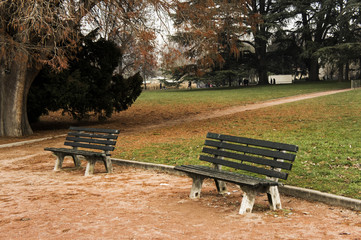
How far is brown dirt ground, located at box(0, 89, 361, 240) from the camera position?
462 centimetres

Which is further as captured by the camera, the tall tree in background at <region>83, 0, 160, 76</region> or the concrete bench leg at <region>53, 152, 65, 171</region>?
the tall tree in background at <region>83, 0, 160, 76</region>

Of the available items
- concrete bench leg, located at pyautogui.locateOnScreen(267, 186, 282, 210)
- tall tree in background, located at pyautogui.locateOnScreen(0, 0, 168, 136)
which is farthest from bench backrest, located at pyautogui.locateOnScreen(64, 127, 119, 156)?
concrete bench leg, located at pyautogui.locateOnScreen(267, 186, 282, 210)

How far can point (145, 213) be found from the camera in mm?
5477

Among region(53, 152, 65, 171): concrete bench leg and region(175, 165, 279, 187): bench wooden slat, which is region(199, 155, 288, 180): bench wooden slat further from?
region(53, 152, 65, 171): concrete bench leg

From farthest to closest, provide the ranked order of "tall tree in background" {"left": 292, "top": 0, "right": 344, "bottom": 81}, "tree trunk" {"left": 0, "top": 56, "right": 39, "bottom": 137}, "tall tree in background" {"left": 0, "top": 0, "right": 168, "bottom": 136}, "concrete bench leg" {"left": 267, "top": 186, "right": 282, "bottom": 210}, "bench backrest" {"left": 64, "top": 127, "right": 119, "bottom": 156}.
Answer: "tall tree in background" {"left": 292, "top": 0, "right": 344, "bottom": 81}, "tree trunk" {"left": 0, "top": 56, "right": 39, "bottom": 137}, "tall tree in background" {"left": 0, "top": 0, "right": 168, "bottom": 136}, "bench backrest" {"left": 64, "top": 127, "right": 119, "bottom": 156}, "concrete bench leg" {"left": 267, "top": 186, "right": 282, "bottom": 210}

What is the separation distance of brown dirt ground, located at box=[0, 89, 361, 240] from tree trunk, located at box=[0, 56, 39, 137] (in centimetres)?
811

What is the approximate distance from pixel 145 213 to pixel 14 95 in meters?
11.9

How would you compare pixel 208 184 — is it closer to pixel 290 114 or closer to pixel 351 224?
pixel 351 224

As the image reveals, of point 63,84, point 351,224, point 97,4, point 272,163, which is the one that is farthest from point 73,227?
point 63,84

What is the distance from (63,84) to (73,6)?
483 cm

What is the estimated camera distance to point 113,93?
1917cm

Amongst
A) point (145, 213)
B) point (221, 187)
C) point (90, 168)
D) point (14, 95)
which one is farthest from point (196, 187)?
point (14, 95)

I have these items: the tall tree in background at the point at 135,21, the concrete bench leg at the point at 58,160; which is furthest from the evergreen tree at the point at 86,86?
the concrete bench leg at the point at 58,160

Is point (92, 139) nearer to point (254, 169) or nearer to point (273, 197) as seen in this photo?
point (254, 169)
